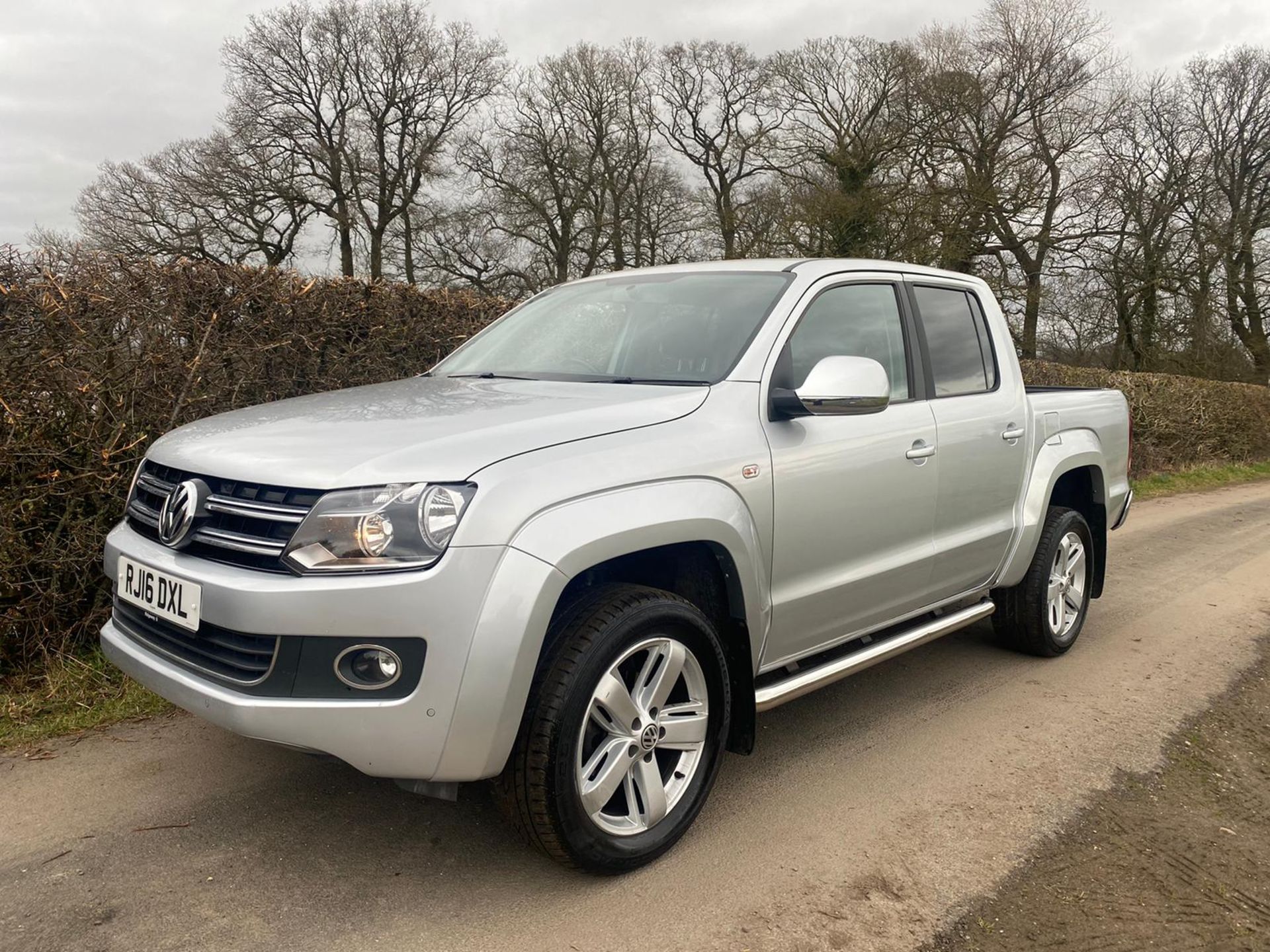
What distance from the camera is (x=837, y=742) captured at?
3607 millimetres

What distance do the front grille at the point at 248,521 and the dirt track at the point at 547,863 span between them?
36.1 inches

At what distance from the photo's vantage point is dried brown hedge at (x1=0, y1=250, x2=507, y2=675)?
388cm

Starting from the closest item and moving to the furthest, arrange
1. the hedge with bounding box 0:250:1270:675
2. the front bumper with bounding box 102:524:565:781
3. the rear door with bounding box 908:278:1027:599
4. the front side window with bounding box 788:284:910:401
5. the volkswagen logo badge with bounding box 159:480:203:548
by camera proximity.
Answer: the front bumper with bounding box 102:524:565:781
the volkswagen logo badge with bounding box 159:480:203:548
the front side window with bounding box 788:284:910:401
the rear door with bounding box 908:278:1027:599
the hedge with bounding box 0:250:1270:675

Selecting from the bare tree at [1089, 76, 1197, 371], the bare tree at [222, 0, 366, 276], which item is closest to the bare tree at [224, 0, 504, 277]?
the bare tree at [222, 0, 366, 276]

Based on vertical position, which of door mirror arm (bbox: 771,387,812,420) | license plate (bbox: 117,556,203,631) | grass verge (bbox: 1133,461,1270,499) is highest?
door mirror arm (bbox: 771,387,812,420)

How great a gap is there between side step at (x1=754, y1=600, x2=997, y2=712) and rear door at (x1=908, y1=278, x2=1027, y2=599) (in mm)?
116

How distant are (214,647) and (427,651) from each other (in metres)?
0.64

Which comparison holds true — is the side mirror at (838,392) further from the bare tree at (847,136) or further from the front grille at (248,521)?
the bare tree at (847,136)

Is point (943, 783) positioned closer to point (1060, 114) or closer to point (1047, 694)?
point (1047, 694)

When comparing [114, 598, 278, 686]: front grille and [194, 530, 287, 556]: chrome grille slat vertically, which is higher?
[194, 530, 287, 556]: chrome grille slat

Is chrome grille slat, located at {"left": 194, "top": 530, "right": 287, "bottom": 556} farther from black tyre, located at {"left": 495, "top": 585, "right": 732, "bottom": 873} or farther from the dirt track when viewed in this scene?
the dirt track

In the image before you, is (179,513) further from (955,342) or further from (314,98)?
(314,98)

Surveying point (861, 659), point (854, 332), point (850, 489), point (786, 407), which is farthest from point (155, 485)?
point (854, 332)

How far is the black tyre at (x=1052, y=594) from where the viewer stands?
4492 mm
